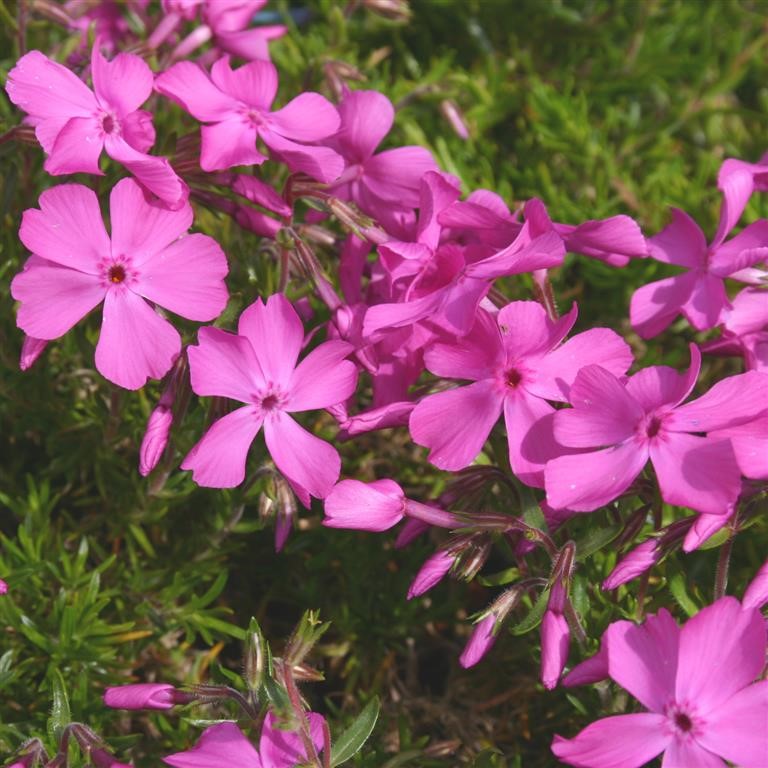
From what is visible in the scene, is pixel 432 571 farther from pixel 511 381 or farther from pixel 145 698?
pixel 145 698

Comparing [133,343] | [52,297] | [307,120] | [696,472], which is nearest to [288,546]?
[133,343]

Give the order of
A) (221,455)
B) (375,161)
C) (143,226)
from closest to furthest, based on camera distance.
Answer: (221,455), (143,226), (375,161)

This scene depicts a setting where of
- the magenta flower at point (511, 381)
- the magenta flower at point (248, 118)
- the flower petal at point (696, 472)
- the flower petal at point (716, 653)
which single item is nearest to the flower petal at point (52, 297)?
the magenta flower at point (248, 118)

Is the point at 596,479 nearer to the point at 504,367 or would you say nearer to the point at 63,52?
the point at 504,367

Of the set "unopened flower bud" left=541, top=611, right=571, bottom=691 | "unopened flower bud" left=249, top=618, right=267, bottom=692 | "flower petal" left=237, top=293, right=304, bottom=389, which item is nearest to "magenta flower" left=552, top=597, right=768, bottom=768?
"unopened flower bud" left=541, top=611, right=571, bottom=691

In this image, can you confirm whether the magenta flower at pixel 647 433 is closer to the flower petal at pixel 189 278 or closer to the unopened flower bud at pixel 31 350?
the flower petal at pixel 189 278

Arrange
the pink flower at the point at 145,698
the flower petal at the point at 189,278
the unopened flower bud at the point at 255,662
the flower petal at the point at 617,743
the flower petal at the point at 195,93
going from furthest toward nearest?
the flower petal at the point at 195,93, the flower petal at the point at 189,278, the pink flower at the point at 145,698, the unopened flower bud at the point at 255,662, the flower petal at the point at 617,743
